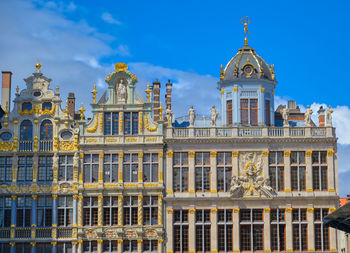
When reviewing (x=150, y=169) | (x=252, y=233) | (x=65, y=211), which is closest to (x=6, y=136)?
(x=65, y=211)

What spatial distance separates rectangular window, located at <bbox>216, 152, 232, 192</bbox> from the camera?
53000 mm

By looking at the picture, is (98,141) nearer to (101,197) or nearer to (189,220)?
(101,197)

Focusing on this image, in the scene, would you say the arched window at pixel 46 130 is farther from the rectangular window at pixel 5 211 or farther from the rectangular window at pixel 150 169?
the rectangular window at pixel 150 169

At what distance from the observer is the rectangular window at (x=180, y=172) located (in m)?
53.0

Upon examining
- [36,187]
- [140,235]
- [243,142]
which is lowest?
[140,235]

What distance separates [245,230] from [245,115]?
27.8 ft

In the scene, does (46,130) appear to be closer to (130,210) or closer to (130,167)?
(130,167)

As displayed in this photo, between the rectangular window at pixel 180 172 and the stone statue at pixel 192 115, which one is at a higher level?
the stone statue at pixel 192 115

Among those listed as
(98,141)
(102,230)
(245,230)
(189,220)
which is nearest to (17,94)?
(98,141)

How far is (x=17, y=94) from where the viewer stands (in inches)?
2146

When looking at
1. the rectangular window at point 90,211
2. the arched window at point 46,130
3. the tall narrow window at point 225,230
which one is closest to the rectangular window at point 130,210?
the rectangular window at point 90,211

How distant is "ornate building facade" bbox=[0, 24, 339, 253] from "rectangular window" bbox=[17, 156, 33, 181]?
7 centimetres

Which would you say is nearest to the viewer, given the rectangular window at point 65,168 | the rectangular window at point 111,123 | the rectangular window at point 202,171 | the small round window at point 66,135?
the rectangular window at point 202,171

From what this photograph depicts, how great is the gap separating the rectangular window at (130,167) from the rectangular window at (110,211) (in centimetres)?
179
